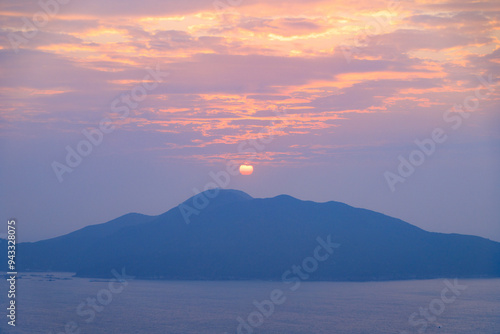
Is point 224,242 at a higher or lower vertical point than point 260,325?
higher

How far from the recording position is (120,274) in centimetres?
17338

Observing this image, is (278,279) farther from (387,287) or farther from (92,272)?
(92,272)

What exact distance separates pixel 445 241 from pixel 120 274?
112486 mm

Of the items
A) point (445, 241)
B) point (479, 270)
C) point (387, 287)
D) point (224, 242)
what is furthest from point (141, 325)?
point (445, 241)

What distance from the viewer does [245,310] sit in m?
90.3

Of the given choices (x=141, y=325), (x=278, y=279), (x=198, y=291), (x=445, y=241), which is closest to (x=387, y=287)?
(x=278, y=279)

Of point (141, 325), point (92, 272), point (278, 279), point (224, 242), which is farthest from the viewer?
point (224, 242)

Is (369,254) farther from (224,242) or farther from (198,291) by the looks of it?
(198,291)

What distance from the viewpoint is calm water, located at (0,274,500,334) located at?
2908 inches

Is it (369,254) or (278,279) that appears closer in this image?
(278,279)

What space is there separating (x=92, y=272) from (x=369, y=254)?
8982 cm

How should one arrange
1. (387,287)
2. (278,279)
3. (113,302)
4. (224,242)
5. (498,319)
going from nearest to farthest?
(498,319), (113,302), (387,287), (278,279), (224,242)

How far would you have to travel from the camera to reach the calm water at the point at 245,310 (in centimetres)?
7388

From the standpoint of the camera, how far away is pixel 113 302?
340 feet
